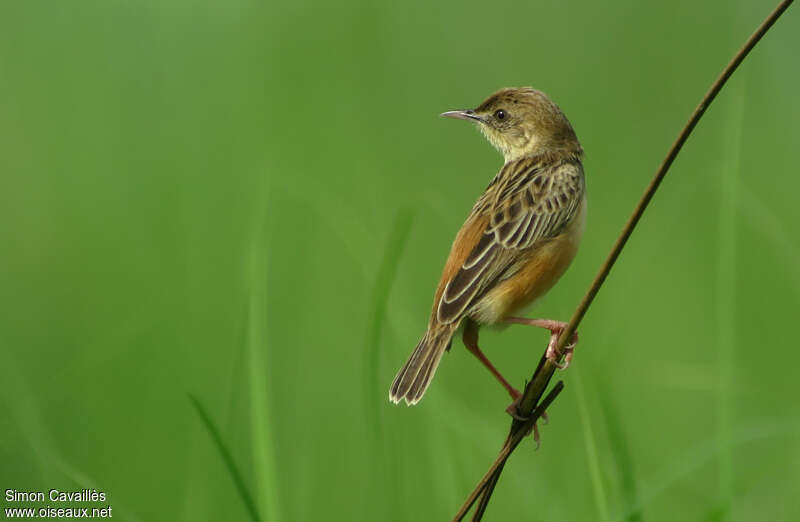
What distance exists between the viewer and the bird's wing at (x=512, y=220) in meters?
4.53

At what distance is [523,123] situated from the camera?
552 cm

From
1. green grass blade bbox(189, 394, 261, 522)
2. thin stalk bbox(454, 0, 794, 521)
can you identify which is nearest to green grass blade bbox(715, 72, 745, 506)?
thin stalk bbox(454, 0, 794, 521)

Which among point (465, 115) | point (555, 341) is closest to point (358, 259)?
point (465, 115)

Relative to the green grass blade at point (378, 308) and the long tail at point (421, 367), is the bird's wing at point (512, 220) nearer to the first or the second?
the long tail at point (421, 367)

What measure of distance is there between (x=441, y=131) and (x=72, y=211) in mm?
4321

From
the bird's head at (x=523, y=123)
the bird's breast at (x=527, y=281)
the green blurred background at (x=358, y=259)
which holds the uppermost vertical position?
the bird's head at (x=523, y=123)

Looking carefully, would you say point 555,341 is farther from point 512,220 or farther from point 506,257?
point 512,220

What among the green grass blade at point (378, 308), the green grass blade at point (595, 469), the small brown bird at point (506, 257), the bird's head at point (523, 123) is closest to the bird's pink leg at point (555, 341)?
the small brown bird at point (506, 257)

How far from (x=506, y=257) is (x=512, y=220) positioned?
7.7 inches

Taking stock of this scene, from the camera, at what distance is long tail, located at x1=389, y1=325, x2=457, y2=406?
419 centimetres

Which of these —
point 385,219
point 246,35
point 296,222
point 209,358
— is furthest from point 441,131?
point 209,358

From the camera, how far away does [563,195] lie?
492 centimetres

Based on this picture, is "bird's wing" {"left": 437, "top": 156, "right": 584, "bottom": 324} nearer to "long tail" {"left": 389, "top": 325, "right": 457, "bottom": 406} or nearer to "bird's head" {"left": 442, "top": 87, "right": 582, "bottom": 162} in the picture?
"long tail" {"left": 389, "top": 325, "right": 457, "bottom": 406}

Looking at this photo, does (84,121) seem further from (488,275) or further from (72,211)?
(488,275)
